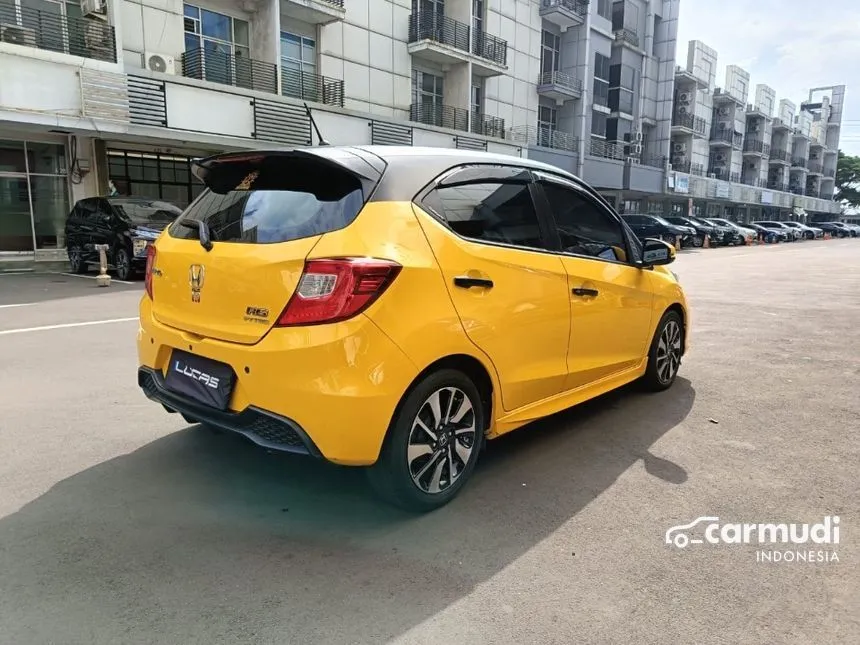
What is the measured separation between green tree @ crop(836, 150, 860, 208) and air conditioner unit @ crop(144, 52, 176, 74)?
4021 inches

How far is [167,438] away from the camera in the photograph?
400 cm

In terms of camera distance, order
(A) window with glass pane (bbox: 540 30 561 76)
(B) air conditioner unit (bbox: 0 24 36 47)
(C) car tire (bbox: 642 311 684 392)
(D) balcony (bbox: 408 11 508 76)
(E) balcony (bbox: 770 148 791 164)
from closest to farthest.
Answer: (C) car tire (bbox: 642 311 684 392) → (B) air conditioner unit (bbox: 0 24 36 47) → (D) balcony (bbox: 408 11 508 76) → (A) window with glass pane (bbox: 540 30 561 76) → (E) balcony (bbox: 770 148 791 164)

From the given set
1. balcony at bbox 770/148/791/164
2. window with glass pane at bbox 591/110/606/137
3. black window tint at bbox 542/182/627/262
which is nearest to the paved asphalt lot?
black window tint at bbox 542/182/627/262

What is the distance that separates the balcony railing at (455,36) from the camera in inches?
1001

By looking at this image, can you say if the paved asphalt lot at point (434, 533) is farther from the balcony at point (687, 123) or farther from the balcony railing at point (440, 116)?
the balcony at point (687, 123)

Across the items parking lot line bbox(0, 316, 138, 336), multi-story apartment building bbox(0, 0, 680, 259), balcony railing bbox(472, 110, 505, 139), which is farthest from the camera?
balcony railing bbox(472, 110, 505, 139)

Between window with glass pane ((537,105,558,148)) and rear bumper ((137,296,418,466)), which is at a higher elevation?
window with glass pane ((537,105,558,148))

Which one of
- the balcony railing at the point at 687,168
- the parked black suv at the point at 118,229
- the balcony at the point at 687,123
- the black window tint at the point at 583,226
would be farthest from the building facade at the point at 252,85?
the balcony railing at the point at 687,168

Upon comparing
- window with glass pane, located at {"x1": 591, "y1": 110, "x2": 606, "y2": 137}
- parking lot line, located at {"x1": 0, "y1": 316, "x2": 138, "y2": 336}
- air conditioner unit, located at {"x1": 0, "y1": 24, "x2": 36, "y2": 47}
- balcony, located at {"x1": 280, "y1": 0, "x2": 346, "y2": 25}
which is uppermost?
balcony, located at {"x1": 280, "y1": 0, "x2": 346, "y2": 25}

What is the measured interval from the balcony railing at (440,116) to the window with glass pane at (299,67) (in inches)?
186

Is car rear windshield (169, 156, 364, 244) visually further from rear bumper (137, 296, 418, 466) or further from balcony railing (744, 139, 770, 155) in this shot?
balcony railing (744, 139, 770, 155)

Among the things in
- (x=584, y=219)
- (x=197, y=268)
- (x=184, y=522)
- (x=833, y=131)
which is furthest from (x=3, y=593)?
(x=833, y=131)

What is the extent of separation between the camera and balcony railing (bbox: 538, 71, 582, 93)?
33250 mm

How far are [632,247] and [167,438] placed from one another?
3.50 m
